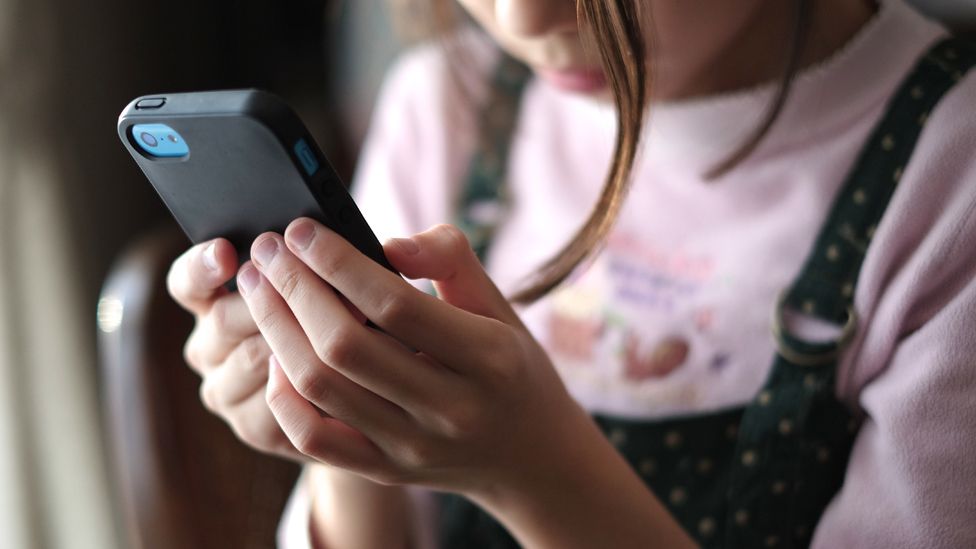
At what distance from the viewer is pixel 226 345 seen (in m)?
0.48

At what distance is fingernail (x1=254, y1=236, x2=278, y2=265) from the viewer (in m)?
Answer: 0.39

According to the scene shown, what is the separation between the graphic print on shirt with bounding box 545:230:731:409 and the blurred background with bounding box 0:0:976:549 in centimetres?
27

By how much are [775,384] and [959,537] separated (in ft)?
0.40

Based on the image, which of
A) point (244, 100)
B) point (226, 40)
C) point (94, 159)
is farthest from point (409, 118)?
point (226, 40)

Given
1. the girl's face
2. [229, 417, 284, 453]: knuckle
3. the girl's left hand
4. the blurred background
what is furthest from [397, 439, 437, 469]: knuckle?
the blurred background

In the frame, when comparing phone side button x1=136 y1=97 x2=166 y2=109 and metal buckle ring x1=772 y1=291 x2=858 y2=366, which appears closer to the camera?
phone side button x1=136 y1=97 x2=166 y2=109

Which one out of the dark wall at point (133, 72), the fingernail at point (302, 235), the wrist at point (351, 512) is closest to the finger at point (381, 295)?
the fingernail at point (302, 235)

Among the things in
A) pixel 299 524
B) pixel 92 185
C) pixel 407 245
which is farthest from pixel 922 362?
pixel 92 185

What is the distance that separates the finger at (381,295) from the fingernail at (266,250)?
15 mm

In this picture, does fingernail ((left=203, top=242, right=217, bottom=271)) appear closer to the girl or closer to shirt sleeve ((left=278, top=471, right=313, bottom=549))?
the girl

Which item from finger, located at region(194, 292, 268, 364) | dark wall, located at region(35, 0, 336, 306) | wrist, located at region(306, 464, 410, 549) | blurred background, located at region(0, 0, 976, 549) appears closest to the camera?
finger, located at region(194, 292, 268, 364)

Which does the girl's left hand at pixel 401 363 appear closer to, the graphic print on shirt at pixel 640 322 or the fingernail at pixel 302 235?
the fingernail at pixel 302 235

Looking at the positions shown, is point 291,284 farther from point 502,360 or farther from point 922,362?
point 922,362

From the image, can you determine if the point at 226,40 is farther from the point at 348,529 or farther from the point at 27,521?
the point at 348,529
